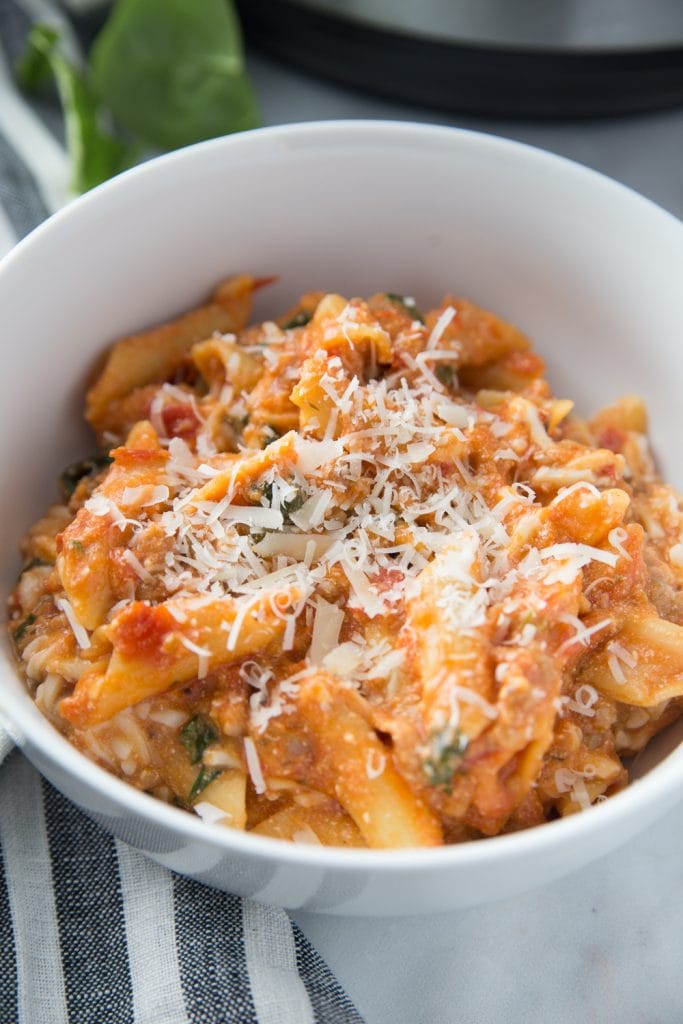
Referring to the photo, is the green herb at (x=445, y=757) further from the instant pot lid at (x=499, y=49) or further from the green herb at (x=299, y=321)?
the instant pot lid at (x=499, y=49)

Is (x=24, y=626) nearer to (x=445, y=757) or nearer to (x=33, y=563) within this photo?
(x=33, y=563)

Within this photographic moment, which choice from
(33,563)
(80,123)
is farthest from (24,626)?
(80,123)

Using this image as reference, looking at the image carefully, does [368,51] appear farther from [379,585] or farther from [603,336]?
[379,585]

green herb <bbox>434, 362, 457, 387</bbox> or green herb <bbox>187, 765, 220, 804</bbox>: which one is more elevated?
green herb <bbox>434, 362, 457, 387</bbox>

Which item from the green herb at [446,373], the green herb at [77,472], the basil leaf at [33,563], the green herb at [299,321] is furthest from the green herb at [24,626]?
the green herb at [446,373]

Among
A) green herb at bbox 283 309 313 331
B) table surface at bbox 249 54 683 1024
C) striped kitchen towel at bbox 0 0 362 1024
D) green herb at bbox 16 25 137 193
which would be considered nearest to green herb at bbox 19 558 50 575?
striped kitchen towel at bbox 0 0 362 1024

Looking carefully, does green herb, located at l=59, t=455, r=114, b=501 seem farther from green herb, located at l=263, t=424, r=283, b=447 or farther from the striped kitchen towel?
the striped kitchen towel
